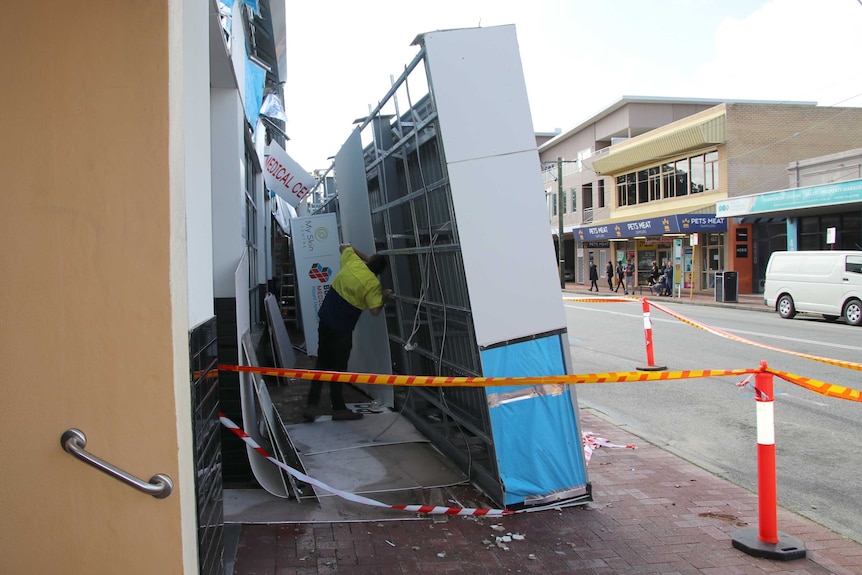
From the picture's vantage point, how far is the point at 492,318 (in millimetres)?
4523

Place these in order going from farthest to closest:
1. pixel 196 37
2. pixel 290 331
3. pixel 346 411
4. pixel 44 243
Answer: pixel 290 331
pixel 346 411
pixel 196 37
pixel 44 243

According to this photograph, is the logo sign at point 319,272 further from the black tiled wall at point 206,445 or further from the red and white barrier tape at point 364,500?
the black tiled wall at point 206,445

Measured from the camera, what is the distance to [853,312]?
58.2ft

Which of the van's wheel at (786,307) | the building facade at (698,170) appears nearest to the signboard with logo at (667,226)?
the building facade at (698,170)

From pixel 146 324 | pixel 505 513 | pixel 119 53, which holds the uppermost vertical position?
pixel 119 53

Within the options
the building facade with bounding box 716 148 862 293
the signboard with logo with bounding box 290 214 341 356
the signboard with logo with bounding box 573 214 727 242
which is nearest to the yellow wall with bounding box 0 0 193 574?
the signboard with logo with bounding box 290 214 341 356

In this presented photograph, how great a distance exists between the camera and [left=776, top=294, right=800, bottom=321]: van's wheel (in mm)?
19859

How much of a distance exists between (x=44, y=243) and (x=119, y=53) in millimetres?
668

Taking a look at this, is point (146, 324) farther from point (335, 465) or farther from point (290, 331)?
point (290, 331)

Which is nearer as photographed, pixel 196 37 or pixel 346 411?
pixel 196 37

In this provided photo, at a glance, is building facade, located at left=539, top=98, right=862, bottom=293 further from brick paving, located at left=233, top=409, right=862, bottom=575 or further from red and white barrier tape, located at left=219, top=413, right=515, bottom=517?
red and white barrier tape, located at left=219, top=413, right=515, bottom=517

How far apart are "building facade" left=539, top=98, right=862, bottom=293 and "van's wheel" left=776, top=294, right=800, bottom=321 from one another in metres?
8.39

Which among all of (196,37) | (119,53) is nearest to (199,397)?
(119,53)

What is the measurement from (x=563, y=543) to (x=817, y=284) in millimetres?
17908
